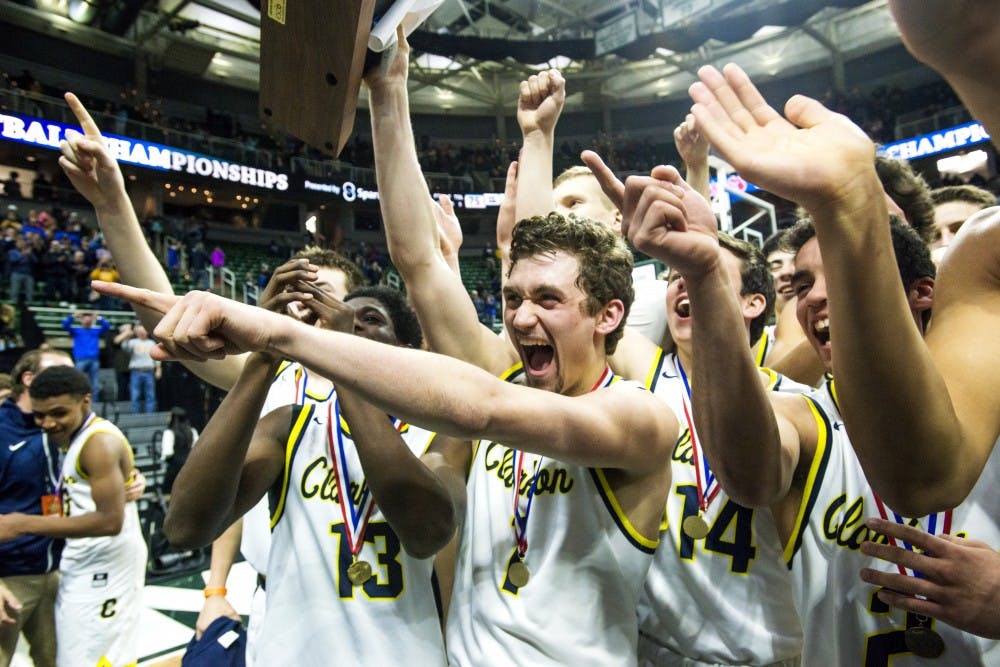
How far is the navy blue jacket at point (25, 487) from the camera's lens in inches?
142

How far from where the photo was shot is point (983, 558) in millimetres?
1099

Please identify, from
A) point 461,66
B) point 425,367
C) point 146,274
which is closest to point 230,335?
point 425,367

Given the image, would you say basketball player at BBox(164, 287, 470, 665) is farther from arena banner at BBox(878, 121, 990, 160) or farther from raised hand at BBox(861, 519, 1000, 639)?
arena banner at BBox(878, 121, 990, 160)

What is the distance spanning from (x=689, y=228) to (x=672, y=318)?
3.27ft

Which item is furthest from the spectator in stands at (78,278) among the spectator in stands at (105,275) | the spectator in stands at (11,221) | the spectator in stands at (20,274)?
the spectator in stands at (11,221)

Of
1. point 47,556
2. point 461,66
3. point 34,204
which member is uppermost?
point 461,66

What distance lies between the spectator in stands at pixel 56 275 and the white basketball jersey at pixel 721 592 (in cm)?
1394

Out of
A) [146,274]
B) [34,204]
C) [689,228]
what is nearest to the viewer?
[689,228]

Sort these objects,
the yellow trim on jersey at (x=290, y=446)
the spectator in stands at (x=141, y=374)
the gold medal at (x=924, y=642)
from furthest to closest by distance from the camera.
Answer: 1. the spectator in stands at (x=141, y=374)
2. the yellow trim on jersey at (x=290, y=446)
3. the gold medal at (x=924, y=642)

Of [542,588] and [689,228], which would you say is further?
[542,588]

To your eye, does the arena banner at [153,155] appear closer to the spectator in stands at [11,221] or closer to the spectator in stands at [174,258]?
the spectator in stands at [11,221]

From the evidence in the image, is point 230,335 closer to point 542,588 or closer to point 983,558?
point 542,588

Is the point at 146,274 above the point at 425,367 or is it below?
above

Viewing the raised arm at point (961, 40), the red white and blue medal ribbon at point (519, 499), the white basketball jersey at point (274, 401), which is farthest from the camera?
the white basketball jersey at point (274, 401)
